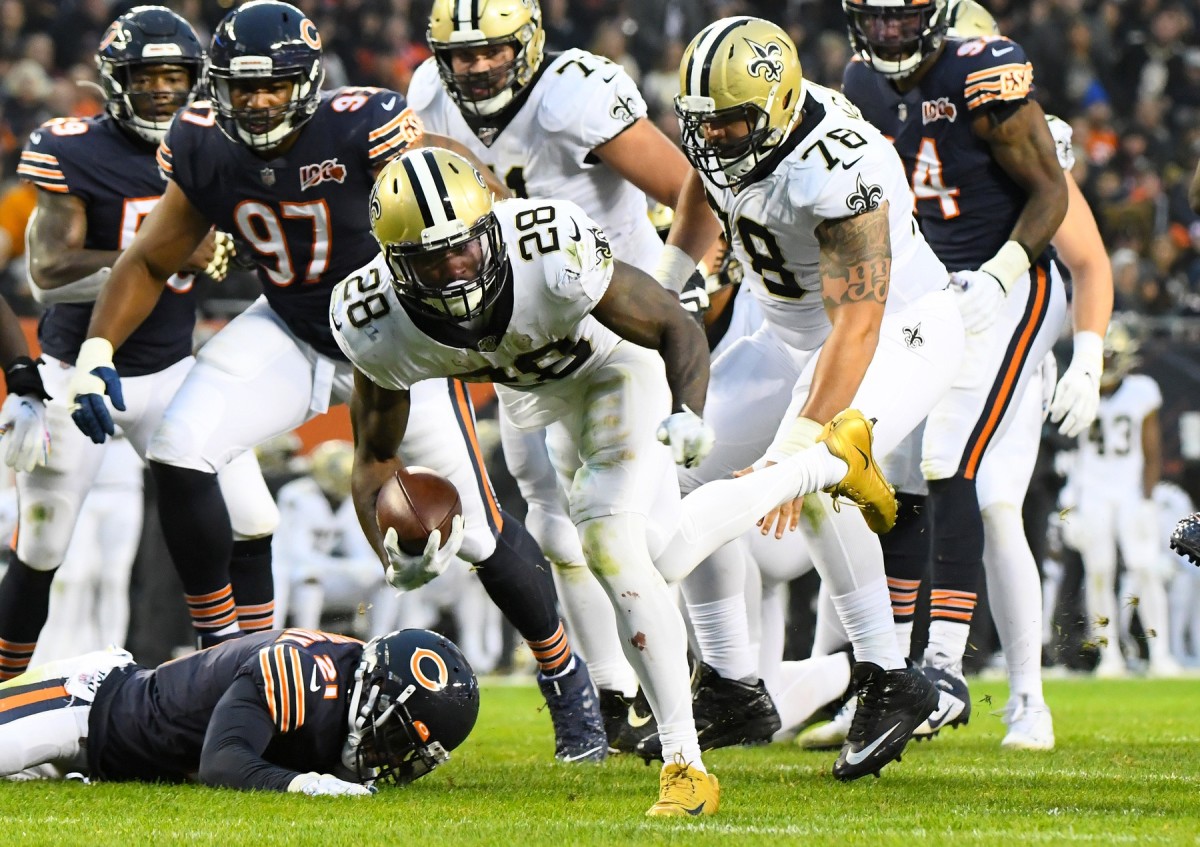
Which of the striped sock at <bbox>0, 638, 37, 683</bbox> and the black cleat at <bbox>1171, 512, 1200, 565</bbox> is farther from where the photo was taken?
the striped sock at <bbox>0, 638, 37, 683</bbox>

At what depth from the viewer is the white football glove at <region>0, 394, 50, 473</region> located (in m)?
5.16

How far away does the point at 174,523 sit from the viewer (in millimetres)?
4898

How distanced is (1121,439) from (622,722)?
17.1ft

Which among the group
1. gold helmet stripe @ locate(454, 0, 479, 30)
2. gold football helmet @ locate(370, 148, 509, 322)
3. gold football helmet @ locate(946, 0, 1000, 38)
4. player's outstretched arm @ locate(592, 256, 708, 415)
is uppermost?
gold football helmet @ locate(946, 0, 1000, 38)

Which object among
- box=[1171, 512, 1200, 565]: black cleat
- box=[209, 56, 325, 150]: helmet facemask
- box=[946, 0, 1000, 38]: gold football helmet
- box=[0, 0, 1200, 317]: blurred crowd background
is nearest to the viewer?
box=[1171, 512, 1200, 565]: black cleat

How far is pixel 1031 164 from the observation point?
17.3 ft

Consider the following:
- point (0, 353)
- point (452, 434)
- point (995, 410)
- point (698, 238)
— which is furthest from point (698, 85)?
point (0, 353)

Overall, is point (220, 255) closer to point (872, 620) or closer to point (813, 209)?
point (813, 209)

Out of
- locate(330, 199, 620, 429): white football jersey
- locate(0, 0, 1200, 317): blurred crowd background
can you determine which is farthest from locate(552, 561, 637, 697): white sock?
locate(0, 0, 1200, 317): blurred crowd background

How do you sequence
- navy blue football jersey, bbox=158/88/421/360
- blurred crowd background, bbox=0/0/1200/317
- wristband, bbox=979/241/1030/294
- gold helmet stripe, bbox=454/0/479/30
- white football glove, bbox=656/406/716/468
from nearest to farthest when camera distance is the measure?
white football glove, bbox=656/406/716/468, navy blue football jersey, bbox=158/88/421/360, wristband, bbox=979/241/1030/294, gold helmet stripe, bbox=454/0/479/30, blurred crowd background, bbox=0/0/1200/317

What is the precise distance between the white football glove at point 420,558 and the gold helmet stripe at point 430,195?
736 mm

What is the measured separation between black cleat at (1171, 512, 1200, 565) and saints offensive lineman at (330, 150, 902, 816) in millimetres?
650

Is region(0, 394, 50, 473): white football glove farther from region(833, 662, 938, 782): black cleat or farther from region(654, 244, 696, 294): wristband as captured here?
region(833, 662, 938, 782): black cleat

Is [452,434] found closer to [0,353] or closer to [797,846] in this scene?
[0,353]
